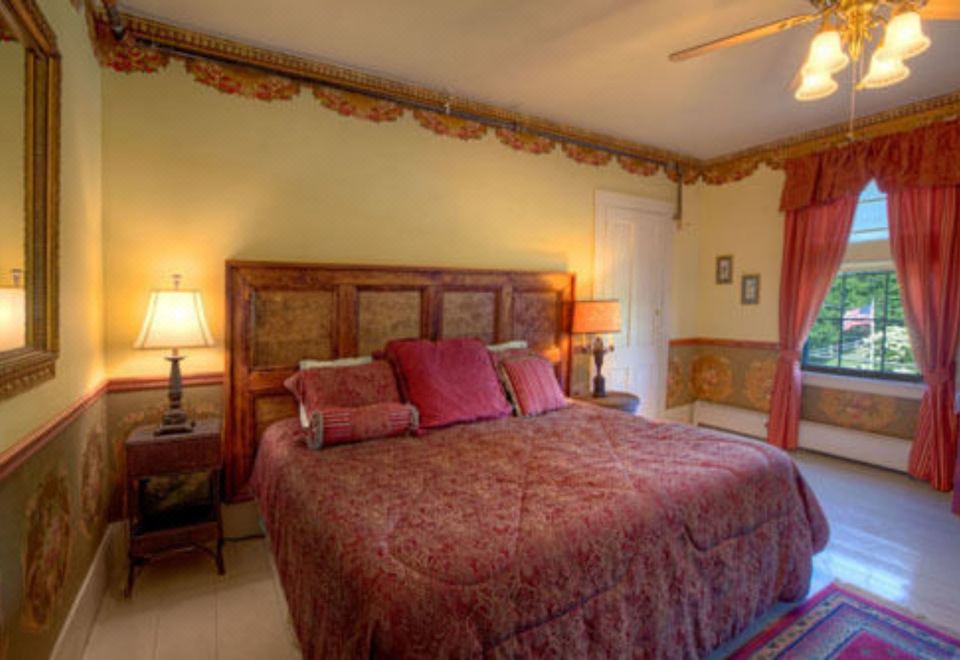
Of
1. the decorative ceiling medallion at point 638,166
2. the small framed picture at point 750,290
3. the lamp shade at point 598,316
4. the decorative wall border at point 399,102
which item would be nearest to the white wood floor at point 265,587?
the lamp shade at point 598,316

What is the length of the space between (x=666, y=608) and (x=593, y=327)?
2.26m

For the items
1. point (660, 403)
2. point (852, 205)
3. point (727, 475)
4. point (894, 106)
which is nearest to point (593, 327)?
A: point (660, 403)

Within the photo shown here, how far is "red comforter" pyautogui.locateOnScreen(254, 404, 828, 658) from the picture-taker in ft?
3.93

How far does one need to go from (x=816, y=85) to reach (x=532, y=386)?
1.89 m

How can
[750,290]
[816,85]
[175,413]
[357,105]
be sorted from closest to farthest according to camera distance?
1. [816,85]
2. [175,413]
3. [357,105]
4. [750,290]

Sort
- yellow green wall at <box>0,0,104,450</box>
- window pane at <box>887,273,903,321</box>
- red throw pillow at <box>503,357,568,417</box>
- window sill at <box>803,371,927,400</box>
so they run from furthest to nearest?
window pane at <box>887,273,903,321</box> → window sill at <box>803,371,927,400</box> → red throw pillow at <box>503,357,568,417</box> → yellow green wall at <box>0,0,104,450</box>

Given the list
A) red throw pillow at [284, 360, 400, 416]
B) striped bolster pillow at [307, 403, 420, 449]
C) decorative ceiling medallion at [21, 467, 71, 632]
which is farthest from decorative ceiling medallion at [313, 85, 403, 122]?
decorative ceiling medallion at [21, 467, 71, 632]

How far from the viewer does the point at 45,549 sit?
1488 mm

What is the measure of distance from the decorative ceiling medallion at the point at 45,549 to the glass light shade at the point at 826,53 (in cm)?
291

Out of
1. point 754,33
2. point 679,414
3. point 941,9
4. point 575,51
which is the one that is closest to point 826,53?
point 754,33

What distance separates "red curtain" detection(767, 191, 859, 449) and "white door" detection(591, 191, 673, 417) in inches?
37.0

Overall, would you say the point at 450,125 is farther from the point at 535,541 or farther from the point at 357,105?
the point at 535,541

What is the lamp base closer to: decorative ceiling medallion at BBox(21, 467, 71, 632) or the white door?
decorative ceiling medallion at BBox(21, 467, 71, 632)

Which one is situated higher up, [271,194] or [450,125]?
[450,125]
